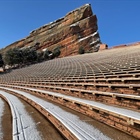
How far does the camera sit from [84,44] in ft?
196

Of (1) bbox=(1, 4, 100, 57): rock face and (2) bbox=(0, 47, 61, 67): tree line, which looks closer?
(2) bbox=(0, 47, 61, 67): tree line

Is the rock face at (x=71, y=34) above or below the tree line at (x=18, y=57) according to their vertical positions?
above

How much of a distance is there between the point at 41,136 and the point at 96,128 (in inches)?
36.1

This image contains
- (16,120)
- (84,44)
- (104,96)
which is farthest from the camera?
(84,44)

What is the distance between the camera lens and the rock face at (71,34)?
60.3 metres

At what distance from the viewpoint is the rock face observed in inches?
2373

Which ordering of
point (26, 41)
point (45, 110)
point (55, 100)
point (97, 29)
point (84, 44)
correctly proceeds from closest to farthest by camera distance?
point (45, 110) → point (55, 100) → point (84, 44) → point (97, 29) → point (26, 41)

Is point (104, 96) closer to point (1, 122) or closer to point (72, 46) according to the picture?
point (1, 122)

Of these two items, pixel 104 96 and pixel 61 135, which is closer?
pixel 61 135

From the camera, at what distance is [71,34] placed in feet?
209

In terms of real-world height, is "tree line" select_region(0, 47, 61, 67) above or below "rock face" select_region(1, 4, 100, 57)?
below

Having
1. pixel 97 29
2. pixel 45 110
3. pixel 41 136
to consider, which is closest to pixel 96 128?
pixel 41 136

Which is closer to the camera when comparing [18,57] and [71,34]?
[18,57]

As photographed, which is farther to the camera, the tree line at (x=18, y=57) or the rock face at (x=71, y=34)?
the rock face at (x=71, y=34)
